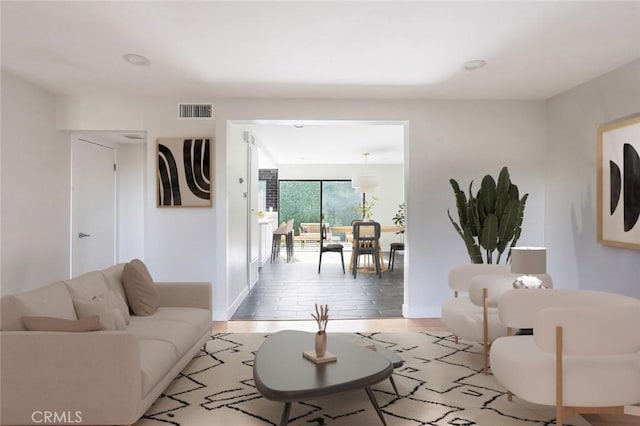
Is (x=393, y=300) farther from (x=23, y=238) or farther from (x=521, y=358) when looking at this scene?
(x=23, y=238)

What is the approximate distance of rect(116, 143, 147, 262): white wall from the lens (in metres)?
5.82

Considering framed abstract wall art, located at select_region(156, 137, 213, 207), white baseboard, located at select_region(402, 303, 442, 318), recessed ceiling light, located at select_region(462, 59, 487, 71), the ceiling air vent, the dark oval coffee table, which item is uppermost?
recessed ceiling light, located at select_region(462, 59, 487, 71)

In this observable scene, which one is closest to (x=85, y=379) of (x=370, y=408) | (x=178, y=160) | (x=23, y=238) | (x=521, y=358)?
(x=370, y=408)

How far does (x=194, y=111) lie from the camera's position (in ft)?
15.2

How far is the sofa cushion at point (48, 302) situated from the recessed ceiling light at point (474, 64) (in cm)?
352

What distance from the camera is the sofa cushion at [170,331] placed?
2.70m

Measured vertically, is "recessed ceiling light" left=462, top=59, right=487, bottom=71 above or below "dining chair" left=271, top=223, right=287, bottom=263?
above

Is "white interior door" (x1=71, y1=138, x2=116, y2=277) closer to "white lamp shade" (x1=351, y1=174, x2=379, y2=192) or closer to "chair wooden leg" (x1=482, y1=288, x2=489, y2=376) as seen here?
"chair wooden leg" (x1=482, y1=288, x2=489, y2=376)

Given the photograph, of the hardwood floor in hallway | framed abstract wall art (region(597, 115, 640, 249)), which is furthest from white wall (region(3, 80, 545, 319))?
framed abstract wall art (region(597, 115, 640, 249))

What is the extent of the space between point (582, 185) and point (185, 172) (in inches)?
166

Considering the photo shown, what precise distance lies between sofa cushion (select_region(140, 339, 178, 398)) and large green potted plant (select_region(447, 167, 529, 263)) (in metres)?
3.02

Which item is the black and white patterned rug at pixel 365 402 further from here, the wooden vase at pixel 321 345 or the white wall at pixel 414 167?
the white wall at pixel 414 167

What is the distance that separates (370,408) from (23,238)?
3.58 meters

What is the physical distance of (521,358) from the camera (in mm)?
2215
